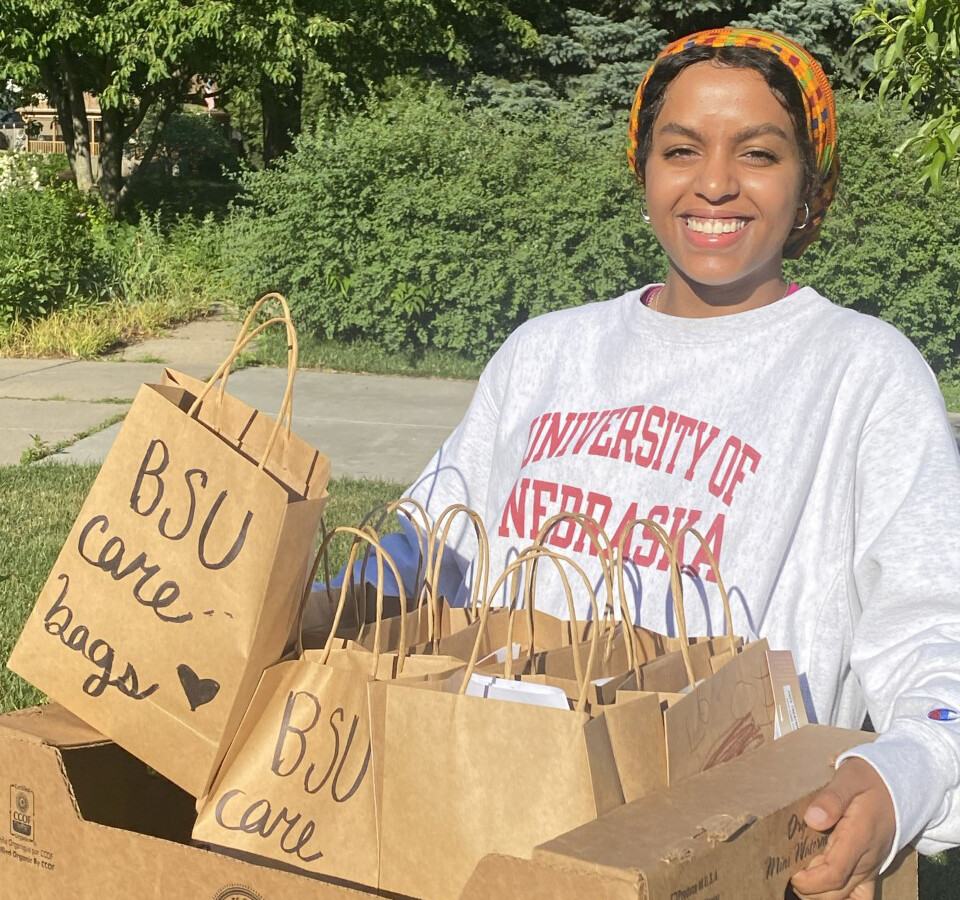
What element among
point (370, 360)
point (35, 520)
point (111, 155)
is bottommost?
point (370, 360)

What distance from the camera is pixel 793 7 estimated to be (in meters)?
13.7

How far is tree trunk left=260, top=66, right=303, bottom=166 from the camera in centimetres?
1647

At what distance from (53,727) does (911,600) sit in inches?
43.3

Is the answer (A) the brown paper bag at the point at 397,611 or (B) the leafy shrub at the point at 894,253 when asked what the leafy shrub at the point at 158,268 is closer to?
(B) the leafy shrub at the point at 894,253

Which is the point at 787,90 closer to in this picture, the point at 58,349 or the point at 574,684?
the point at 574,684

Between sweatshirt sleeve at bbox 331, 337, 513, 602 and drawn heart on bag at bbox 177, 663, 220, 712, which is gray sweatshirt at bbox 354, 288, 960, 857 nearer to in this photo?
sweatshirt sleeve at bbox 331, 337, 513, 602

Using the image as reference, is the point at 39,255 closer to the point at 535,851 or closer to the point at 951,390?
the point at 951,390

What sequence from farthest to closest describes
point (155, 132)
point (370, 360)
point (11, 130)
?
point (11, 130) → point (155, 132) → point (370, 360)

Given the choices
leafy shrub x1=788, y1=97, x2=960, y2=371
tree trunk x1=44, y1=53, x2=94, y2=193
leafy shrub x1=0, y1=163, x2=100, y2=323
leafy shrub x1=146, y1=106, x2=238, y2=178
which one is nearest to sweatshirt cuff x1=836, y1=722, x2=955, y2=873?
leafy shrub x1=788, y1=97, x2=960, y2=371

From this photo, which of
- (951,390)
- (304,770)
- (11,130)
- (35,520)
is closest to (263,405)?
(35,520)

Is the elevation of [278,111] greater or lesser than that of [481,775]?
greater

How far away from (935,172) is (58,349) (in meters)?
7.76

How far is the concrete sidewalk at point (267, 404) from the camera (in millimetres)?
7031

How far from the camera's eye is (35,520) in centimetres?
570
